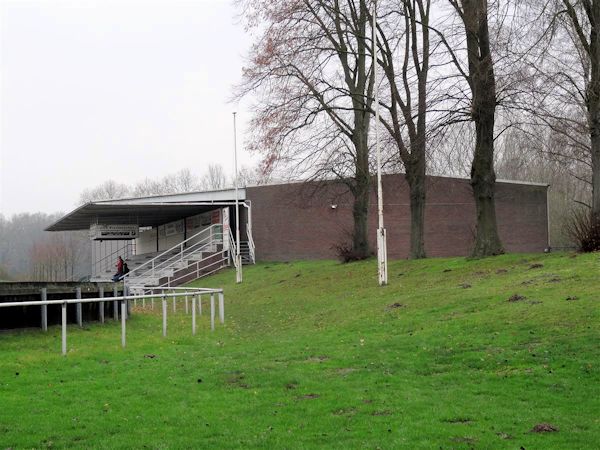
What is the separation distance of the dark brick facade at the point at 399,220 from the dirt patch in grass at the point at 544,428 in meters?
36.0

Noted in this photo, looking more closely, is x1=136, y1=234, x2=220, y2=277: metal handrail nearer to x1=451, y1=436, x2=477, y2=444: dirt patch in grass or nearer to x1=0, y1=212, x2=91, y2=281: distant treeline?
x1=0, y1=212, x2=91, y2=281: distant treeline

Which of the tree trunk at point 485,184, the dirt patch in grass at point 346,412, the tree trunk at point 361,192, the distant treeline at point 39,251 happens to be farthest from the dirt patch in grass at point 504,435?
the distant treeline at point 39,251

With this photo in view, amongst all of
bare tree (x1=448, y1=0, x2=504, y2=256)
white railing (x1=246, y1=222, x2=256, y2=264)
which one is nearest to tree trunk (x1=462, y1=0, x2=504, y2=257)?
bare tree (x1=448, y1=0, x2=504, y2=256)

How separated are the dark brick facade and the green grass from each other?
25224 mm

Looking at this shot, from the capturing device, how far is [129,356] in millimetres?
11852

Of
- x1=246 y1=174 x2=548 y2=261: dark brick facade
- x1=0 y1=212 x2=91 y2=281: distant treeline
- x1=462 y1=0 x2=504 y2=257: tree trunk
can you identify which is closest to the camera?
x1=462 y1=0 x2=504 y2=257: tree trunk

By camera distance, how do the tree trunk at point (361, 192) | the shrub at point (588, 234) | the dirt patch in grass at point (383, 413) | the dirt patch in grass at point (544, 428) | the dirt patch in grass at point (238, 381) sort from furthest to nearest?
the tree trunk at point (361, 192) < the shrub at point (588, 234) < the dirt patch in grass at point (238, 381) < the dirt patch in grass at point (383, 413) < the dirt patch in grass at point (544, 428)

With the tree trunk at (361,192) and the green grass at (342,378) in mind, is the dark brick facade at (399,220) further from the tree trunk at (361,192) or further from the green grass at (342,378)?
the green grass at (342,378)

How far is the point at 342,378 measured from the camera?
986 centimetres

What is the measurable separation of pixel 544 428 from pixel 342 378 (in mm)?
3347

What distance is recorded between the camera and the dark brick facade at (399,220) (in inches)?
1714

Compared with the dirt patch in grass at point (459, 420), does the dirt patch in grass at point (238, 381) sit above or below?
below

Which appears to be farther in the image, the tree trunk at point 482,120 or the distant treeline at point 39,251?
the distant treeline at point 39,251

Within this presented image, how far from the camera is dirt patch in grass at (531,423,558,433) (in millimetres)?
6941
